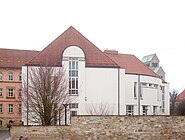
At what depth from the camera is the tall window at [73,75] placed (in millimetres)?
52609

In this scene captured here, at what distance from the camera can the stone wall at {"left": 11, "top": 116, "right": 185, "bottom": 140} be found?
982 inches

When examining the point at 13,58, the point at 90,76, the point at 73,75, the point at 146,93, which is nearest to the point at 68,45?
the point at 73,75

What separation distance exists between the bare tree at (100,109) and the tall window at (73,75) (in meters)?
2.80

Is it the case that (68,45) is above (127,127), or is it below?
above

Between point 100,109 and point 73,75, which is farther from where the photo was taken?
point 73,75

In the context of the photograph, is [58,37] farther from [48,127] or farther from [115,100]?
[48,127]

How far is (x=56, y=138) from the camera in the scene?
27.2m

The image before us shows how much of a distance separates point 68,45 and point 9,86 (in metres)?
24.9

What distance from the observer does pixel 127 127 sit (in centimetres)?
2497

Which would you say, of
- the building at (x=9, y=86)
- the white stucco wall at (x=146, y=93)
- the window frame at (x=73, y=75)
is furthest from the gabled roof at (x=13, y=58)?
the window frame at (x=73, y=75)

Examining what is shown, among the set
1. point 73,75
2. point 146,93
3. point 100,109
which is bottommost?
point 100,109

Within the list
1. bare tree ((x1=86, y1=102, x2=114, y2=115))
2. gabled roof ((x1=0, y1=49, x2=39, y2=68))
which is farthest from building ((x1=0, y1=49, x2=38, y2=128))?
bare tree ((x1=86, y1=102, x2=114, y2=115))

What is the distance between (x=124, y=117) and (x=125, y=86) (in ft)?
108

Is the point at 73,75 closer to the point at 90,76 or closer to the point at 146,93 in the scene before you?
the point at 90,76
